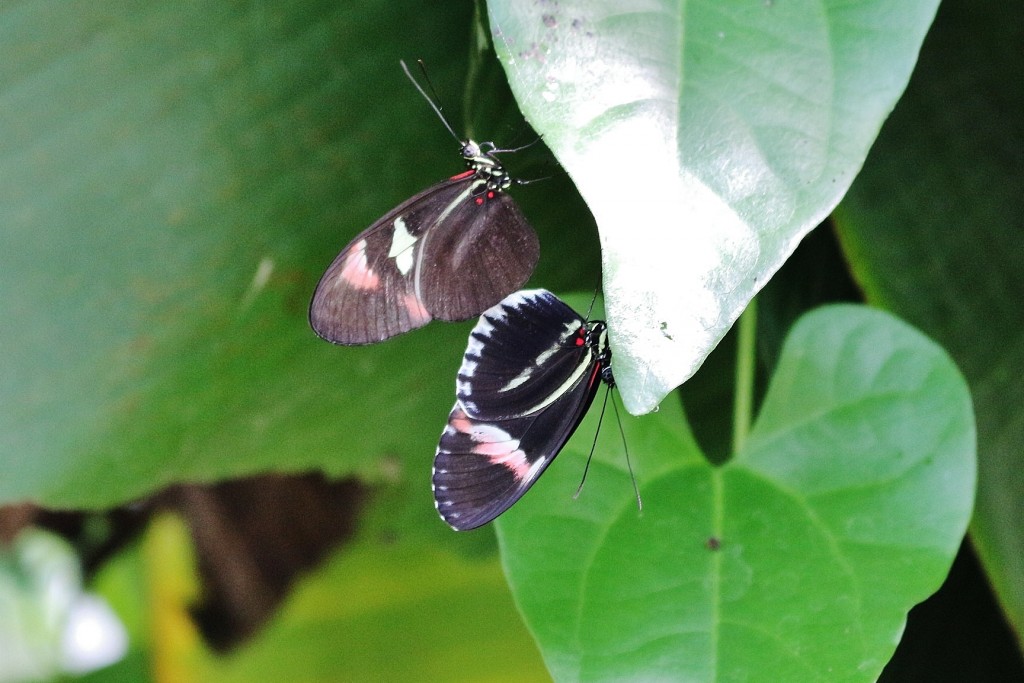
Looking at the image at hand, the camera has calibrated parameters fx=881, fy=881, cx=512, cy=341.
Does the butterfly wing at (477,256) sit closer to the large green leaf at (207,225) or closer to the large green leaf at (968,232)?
the large green leaf at (207,225)

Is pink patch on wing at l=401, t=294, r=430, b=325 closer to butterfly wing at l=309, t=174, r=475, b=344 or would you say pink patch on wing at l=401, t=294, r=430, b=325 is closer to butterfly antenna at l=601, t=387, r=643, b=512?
butterfly wing at l=309, t=174, r=475, b=344

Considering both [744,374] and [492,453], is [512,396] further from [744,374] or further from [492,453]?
[744,374]

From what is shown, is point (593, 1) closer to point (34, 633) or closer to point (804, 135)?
point (804, 135)

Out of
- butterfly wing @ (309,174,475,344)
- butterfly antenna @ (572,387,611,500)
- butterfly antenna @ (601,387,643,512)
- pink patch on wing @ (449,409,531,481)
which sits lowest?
butterfly antenna @ (601,387,643,512)

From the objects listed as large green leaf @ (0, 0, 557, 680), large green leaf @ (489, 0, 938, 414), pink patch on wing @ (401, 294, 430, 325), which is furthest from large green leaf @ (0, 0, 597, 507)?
large green leaf @ (489, 0, 938, 414)

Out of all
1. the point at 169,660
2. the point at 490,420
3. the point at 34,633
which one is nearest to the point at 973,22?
the point at 490,420

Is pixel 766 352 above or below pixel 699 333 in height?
below
